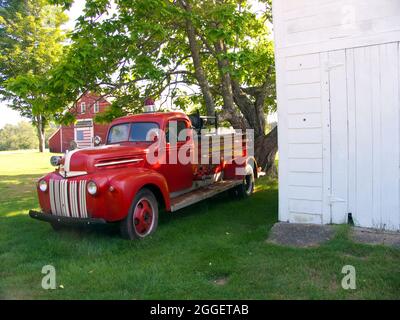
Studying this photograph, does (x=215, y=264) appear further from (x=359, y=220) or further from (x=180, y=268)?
(x=359, y=220)

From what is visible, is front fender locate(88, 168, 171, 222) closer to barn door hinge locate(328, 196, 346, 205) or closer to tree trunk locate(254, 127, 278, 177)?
barn door hinge locate(328, 196, 346, 205)

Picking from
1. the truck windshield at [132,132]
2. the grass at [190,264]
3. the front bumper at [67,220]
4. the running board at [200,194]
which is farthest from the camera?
the truck windshield at [132,132]

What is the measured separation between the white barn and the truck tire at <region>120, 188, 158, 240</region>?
214 cm

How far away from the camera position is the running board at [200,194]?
7375 mm

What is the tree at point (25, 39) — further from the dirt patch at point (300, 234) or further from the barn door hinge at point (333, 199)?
the barn door hinge at point (333, 199)

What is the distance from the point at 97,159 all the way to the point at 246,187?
15.9 feet

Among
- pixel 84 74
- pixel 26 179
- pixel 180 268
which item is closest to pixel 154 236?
pixel 180 268

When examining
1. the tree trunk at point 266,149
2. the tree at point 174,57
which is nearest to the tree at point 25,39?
Result: the tree at point 174,57

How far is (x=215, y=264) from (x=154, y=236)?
5.64 feet

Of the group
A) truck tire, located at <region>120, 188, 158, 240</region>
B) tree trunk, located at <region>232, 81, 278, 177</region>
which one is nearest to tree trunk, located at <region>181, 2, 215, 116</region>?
tree trunk, located at <region>232, 81, 278, 177</region>

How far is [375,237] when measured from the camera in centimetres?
571

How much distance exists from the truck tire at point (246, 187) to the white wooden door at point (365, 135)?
3.83 metres

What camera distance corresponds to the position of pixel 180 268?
5074mm
